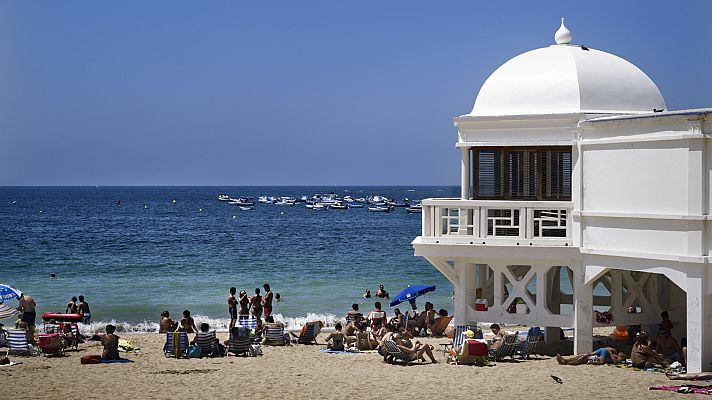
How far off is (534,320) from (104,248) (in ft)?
180

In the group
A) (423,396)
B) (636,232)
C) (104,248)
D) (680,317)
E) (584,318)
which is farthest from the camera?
(104,248)

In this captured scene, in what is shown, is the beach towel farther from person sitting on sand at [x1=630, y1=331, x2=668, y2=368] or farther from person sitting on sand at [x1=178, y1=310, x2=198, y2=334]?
person sitting on sand at [x1=178, y1=310, x2=198, y2=334]

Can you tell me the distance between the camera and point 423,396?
1616 centimetres

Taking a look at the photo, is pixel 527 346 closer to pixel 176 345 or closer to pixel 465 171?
pixel 465 171

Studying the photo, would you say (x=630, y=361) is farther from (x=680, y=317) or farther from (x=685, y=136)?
(x=685, y=136)

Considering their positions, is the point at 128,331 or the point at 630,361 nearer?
the point at 630,361

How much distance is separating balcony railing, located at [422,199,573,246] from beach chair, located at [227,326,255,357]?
4.18m

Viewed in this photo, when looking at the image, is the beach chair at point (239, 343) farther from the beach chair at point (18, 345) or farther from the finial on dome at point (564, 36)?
the finial on dome at point (564, 36)

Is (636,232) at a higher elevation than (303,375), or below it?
higher

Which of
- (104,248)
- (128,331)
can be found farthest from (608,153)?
(104,248)

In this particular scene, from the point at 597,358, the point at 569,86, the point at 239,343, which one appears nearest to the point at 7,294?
the point at 239,343

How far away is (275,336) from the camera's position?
22562 mm

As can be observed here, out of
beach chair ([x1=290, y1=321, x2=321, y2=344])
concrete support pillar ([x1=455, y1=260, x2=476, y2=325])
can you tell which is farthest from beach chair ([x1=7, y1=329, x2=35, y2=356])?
concrete support pillar ([x1=455, y1=260, x2=476, y2=325])

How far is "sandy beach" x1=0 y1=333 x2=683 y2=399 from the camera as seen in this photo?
54.0 ft
